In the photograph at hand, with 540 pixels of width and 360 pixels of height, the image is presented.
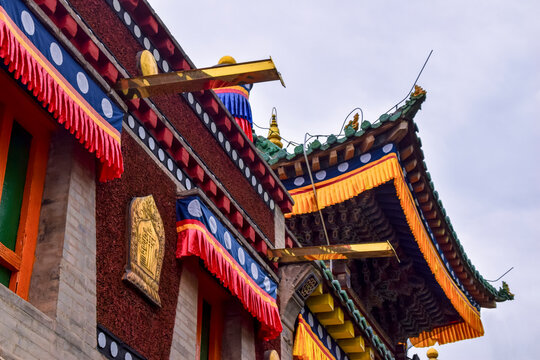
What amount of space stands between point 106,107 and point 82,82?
385 mm

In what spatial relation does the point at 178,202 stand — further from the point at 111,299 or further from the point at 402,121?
the point at 402,121

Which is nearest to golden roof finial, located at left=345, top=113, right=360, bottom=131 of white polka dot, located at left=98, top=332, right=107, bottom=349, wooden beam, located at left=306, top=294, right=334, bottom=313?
wooden beam, located at left=306, top=294, right=334, bottom=313

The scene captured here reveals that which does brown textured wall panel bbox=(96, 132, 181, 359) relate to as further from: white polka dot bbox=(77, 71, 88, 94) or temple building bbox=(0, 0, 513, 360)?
white polka dot bbox=(77, 71, 88, 94)

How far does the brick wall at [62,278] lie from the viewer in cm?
675

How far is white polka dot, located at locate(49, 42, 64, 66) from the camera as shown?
25.5 ft

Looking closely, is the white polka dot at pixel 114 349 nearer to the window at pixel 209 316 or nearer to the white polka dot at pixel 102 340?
the white polka dot at pixel 102 340

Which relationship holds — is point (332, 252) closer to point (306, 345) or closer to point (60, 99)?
point (306, 345)

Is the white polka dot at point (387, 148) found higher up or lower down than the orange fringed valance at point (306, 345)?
higher up

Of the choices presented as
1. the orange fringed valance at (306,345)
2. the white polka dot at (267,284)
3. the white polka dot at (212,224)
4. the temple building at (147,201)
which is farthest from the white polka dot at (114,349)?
the orange fringed valance at (306,345)

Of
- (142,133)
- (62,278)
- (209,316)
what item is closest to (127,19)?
(142,133)

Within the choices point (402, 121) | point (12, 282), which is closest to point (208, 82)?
point (12, 282)

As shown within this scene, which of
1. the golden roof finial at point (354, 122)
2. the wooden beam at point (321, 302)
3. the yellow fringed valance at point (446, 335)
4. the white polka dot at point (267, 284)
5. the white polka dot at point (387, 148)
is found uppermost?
the golden roof finial at point (354, 122)

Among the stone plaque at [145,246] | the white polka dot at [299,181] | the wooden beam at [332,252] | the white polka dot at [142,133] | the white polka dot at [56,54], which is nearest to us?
the white polka dot at [56,54]

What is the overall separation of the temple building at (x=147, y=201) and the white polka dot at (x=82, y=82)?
52 mm
